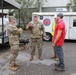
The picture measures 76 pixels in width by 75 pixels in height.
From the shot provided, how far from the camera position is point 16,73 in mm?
6152

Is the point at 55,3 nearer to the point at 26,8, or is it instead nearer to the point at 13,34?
the point at 26,8

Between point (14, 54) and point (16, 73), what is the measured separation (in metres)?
0.66

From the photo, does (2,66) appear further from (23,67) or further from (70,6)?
(70,6)

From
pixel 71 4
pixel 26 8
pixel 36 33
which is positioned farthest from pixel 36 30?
pixel 71 4

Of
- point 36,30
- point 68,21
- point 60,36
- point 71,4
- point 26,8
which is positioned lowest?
point 60,36

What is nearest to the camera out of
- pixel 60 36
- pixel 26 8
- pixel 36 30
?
pixel 60 36

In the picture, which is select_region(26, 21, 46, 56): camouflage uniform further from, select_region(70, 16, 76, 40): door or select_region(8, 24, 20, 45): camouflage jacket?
select_region(70, 16, 76, 40): door

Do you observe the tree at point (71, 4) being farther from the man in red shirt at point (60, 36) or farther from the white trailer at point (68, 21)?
the man in red shirt at point (60, 36)

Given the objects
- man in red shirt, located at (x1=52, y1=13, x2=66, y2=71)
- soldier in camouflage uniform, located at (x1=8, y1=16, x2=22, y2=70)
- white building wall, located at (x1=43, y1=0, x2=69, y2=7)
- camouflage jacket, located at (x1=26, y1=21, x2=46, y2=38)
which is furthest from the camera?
white building wall, located at (x1=43, y1=0, x2=69, y2=7)

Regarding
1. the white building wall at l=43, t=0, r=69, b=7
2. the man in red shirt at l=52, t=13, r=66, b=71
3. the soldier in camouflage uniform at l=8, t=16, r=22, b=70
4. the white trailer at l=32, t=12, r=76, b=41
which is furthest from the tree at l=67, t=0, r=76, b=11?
the soldier in camouflage uniform at l=8, t=16, r=22, b=70

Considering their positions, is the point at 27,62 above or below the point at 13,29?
below

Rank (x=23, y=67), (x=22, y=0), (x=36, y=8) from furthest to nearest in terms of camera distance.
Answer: (x=36, y=8) < (x=22, y=0) < (x=23, y=67)

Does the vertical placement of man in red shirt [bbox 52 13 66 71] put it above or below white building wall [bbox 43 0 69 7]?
below

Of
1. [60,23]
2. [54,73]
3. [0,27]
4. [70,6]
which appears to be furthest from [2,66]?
[70,6]
